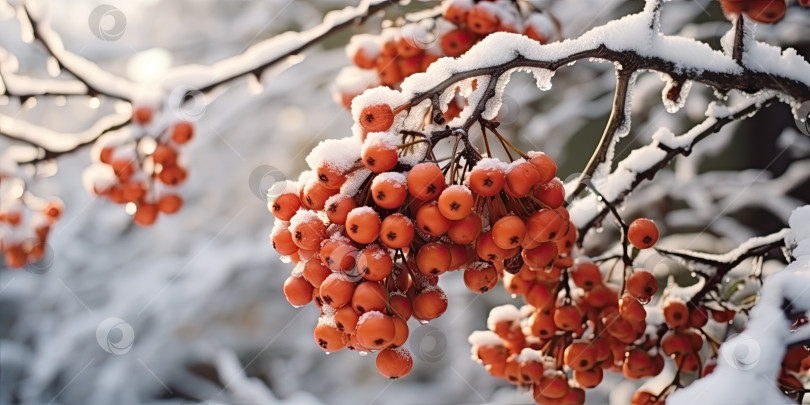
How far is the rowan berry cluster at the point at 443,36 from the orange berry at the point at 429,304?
→ 2.97 ft

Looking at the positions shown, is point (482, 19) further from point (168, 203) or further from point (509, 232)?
point (168, 203)

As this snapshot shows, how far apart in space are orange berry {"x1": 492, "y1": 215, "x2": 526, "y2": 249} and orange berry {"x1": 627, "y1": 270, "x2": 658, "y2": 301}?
53 cm

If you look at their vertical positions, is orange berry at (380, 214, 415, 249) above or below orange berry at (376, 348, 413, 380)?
above

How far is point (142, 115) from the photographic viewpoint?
2.00m

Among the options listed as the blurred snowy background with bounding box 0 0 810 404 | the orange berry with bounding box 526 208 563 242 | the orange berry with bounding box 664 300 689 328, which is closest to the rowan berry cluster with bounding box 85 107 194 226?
the blurred snowy background with bounding box 0 0 810 404

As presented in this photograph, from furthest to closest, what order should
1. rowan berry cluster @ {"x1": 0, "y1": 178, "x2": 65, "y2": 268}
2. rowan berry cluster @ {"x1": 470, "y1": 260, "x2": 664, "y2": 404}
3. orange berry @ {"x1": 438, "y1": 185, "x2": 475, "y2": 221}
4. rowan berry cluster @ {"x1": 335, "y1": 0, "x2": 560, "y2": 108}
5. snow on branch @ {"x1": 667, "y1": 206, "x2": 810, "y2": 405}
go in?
1. rowan berry cluster @ {"x1": 0, "y1": 178, "x2": 65, "y2": 268}
2. rowan berry cluster @ {"x1": 335, "y1": 0, "x2": 560, "y2": 108}
3. rowan berry cluster @ {"x1": 470, "y1": 260, "x2": 664, "y2": 404}
4. orange berry @ {"x1": 438, "y1": 185, "x2": 475, "y2": 221}
5. snow on branch @ {"x1": 667, "y1": 206, "x2": 810, "y2": 405}

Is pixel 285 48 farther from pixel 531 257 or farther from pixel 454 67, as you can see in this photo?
pixel 531 257

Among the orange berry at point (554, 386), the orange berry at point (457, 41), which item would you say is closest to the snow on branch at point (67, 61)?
the orange berry at point (457, 41)

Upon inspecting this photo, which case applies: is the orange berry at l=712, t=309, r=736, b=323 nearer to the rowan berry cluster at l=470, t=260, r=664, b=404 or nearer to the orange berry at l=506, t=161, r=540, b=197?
the rowan berry cluster at l=470, t=260, r=664, b=404

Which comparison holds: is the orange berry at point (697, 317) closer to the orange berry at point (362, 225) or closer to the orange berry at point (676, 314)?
the orange berry at point (676, 314)

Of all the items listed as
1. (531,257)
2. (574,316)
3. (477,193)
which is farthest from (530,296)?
(477,193)

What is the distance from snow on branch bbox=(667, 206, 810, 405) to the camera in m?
0.75

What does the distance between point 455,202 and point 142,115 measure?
148 cm

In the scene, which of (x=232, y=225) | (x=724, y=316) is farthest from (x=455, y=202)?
(x=232, y=225)
